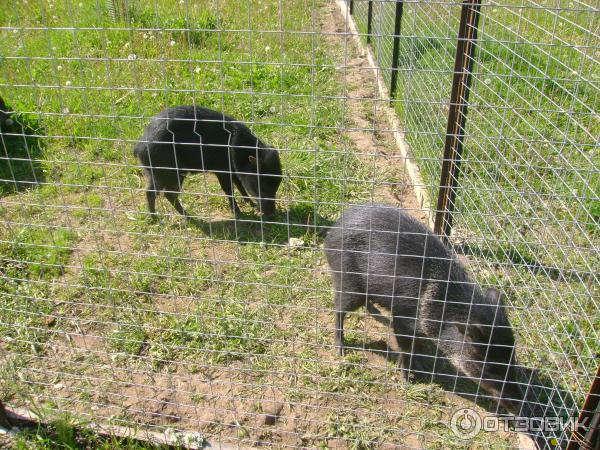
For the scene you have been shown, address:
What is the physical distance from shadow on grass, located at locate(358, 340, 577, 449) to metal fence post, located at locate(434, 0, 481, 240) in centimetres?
92

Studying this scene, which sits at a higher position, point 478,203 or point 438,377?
point 478,203

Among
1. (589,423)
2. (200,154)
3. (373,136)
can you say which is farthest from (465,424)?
(200,154)

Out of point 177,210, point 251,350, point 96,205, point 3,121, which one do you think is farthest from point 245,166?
point 3,121

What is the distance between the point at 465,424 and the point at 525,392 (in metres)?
0.37

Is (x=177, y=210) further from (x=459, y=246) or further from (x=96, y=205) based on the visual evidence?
(x=459, y=246)

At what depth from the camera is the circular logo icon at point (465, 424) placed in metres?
2.88

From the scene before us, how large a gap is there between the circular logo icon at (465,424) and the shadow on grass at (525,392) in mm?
116

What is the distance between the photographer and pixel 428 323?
3.17 metres

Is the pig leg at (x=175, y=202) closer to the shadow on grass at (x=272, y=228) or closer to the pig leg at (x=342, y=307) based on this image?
the shadow on grass at (x=272, y=228)

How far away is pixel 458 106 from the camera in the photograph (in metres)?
3.88

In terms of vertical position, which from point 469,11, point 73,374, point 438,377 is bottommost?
point 438,377

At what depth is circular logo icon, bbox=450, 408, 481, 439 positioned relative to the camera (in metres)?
2.88

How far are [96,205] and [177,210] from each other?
77 cm

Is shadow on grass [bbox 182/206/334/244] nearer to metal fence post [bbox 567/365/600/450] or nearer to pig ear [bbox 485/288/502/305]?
pig ear [bbox 485/288/502/305]
